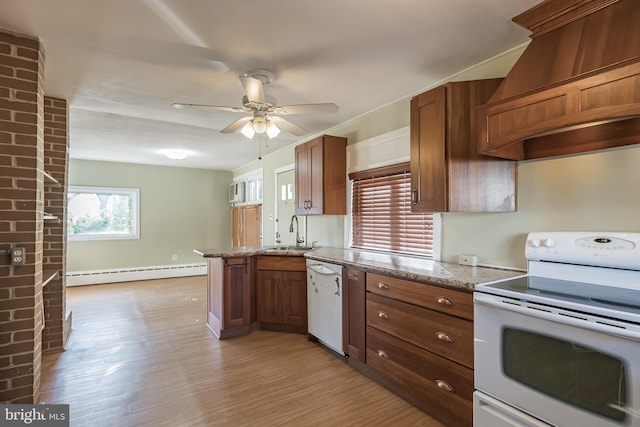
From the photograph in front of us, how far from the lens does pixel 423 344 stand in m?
2.07

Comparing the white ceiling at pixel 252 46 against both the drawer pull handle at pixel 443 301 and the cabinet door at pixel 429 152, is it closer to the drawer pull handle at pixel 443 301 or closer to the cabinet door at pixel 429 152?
the cabinet door at pixel 429 152

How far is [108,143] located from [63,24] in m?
3.52

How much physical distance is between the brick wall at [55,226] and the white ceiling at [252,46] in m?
0.27

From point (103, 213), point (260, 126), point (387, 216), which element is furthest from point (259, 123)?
point (103, 213)

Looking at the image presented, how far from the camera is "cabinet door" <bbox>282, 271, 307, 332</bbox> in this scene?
349 cm

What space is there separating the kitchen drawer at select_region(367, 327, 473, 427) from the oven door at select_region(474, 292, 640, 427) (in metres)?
0.16

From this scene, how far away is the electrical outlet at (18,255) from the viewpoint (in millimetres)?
1992

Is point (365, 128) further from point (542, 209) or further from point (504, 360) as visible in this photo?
point (504, 360)

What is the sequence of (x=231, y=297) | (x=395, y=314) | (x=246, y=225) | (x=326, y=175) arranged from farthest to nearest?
(x=246, y=225) → (x=326, y=175) → (x=231, y=297) → (x=395, y=314)

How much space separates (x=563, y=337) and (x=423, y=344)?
0.84m

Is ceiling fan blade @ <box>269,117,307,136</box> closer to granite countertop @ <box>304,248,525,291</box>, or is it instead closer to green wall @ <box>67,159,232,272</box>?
granite countertop @ <box>304,248,525,291</box>

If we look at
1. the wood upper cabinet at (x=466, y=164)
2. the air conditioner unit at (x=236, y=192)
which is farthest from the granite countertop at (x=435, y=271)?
the air conditioner unit at (x=236, y=192)

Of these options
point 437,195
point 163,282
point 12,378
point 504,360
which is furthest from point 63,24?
point 163,282

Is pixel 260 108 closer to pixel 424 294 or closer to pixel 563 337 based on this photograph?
pixel 424 294
